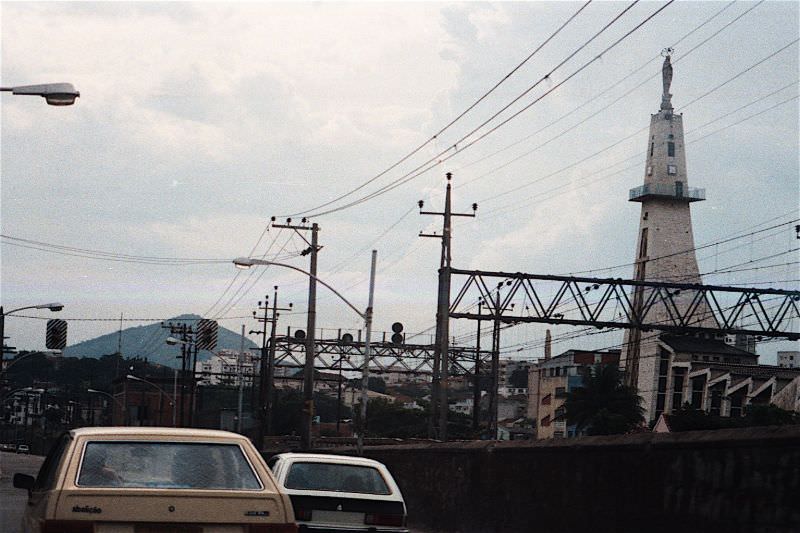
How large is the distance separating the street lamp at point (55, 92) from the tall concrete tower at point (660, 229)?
10193 cm

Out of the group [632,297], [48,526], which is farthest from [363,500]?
[632,297]

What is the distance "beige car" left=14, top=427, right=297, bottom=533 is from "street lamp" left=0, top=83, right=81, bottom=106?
12.4 m

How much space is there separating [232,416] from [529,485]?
7601 centimetres

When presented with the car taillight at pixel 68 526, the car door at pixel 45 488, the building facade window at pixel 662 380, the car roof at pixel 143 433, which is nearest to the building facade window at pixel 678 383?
the building facade window at pixel 662 380

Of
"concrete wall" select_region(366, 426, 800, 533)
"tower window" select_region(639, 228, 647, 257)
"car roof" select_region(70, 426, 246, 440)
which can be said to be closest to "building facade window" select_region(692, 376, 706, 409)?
"tower window" select_region(639, 228, 647, 257)

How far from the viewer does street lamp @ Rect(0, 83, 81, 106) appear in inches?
819

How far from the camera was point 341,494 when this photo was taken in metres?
15.8

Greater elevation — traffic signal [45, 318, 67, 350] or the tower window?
the tower window

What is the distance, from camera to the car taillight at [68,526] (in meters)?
8.18

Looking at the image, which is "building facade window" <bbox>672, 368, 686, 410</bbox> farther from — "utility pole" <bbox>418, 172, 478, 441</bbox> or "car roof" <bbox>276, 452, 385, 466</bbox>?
"car roof" <bbox>276, 452, 385, 466</bbox>

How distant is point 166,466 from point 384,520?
7.23 meters

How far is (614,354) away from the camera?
152 meters

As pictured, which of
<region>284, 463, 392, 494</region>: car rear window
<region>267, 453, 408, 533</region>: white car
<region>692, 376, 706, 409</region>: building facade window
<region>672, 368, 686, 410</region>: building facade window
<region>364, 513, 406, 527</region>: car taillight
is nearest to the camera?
<region>267, 453, 408, 533</region>: white car

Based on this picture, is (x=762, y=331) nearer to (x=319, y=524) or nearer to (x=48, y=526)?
(x=319, y=524)
